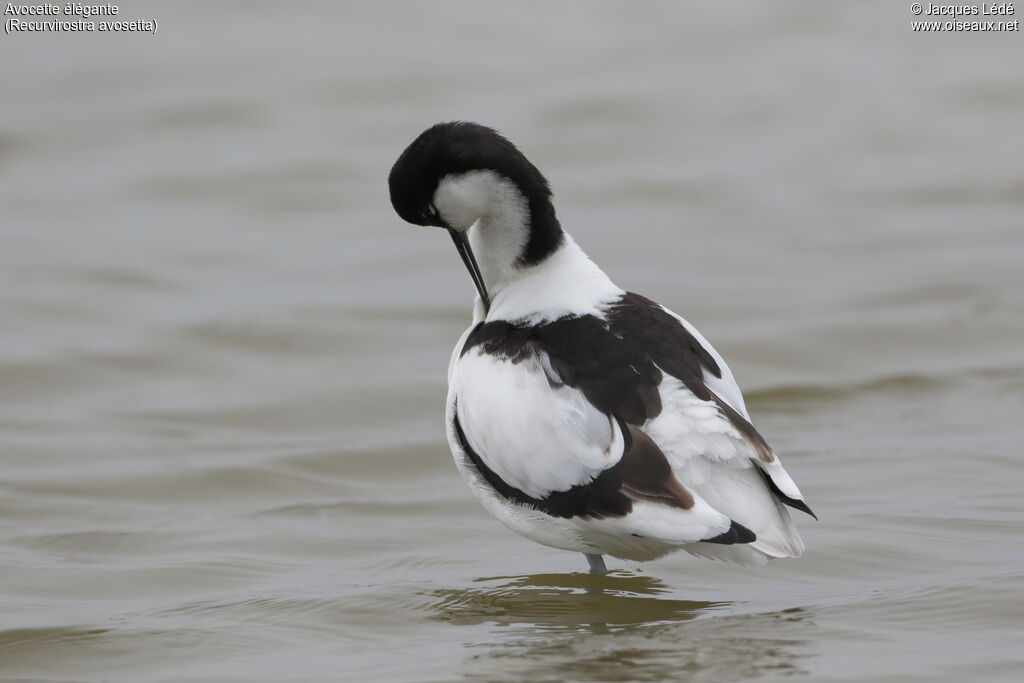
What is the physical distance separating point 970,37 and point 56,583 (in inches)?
528

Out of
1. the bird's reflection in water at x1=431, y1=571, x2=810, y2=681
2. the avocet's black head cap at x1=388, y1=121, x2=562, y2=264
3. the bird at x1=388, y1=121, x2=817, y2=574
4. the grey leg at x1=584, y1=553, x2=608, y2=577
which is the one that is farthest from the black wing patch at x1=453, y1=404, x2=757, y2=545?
the avocet's black head cap at x1=388, y1=121, x2=562, y2=264

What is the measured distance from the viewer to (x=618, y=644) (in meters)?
5.21

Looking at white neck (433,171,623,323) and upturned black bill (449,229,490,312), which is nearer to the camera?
white neck (433,171,623,323)

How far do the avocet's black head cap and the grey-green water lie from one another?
1457 millimetres

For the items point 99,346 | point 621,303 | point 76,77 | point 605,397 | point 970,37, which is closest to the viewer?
point 605,397

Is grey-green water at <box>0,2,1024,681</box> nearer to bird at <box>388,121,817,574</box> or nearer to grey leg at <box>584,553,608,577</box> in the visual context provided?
grey leg at <box>584,553,608,577</box>

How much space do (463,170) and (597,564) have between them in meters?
1.70

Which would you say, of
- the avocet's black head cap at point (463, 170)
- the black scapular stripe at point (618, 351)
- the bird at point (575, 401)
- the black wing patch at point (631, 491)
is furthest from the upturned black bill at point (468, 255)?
the black wing patch at point (631, 491)

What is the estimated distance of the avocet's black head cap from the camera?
20.6 feet

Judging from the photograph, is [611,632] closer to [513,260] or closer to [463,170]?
[513,260]

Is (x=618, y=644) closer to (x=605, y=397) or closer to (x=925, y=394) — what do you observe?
(x=605, y=397)

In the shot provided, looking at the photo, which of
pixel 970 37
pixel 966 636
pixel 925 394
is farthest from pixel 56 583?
pixel 970 37

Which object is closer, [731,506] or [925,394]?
[731,506]

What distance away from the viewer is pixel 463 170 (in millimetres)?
6285
